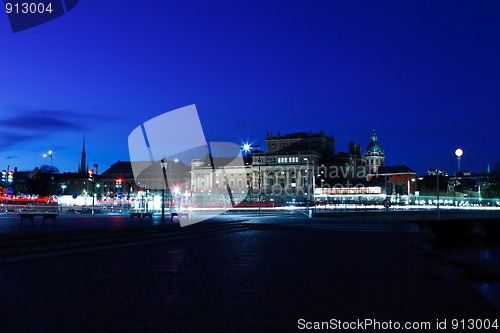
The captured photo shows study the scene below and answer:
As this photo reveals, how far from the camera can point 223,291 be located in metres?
11.5

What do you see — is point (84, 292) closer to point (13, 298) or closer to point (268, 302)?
point (13, 298)

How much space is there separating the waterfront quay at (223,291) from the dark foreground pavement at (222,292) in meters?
0.02

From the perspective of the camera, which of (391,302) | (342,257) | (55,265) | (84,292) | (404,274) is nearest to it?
(391,302)

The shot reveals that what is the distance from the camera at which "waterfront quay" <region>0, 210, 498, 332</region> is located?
8.78 m

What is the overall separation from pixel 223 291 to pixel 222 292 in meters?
0.13

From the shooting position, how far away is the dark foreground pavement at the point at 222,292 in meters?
8.74

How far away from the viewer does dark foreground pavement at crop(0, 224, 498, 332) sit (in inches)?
344

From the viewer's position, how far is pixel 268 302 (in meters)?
10.3

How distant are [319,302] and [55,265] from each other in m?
8.79

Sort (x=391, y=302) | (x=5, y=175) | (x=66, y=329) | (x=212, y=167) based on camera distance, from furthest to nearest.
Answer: (x=212, y=167), (x=5, y=175), (x=391, y=302), (x=66, y=329)

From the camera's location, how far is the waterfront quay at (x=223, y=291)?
8.78 metres

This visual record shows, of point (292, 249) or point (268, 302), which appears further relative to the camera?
point (292, 249)

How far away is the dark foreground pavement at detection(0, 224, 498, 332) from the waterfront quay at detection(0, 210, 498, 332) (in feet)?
0.07

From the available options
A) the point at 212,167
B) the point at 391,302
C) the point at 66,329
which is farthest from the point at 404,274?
the point at 212,167
